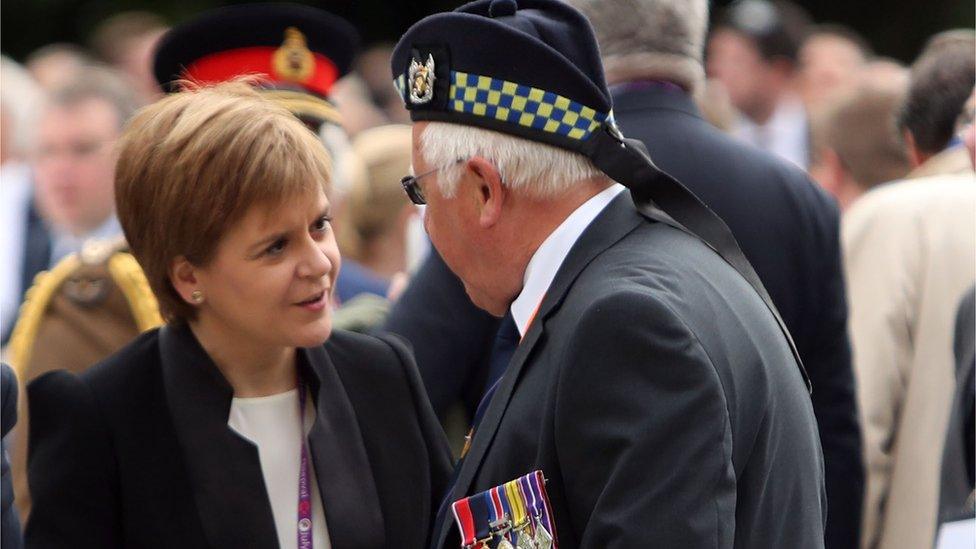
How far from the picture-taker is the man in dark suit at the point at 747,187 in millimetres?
3566

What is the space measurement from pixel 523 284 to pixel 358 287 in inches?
104

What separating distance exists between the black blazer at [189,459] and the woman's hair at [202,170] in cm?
22

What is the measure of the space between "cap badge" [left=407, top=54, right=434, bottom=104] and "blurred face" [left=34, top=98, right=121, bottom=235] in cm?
354

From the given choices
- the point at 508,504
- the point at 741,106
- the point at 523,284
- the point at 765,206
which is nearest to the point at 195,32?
the point at 765,206

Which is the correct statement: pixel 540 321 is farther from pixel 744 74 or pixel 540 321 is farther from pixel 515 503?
pixel 744 74

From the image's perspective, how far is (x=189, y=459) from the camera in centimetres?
287

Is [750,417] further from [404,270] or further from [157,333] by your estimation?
[404,270]

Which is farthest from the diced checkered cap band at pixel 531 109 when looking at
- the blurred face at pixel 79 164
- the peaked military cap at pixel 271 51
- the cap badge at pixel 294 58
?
the blurred face at pixel 79 164

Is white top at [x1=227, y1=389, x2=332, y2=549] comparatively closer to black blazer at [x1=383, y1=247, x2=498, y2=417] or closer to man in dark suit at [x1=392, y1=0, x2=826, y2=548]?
man in dark suit at [x1=392, y1=0, x2=826, y2=548]

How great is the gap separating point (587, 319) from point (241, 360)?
3.19 feet

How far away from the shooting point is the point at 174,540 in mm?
2793

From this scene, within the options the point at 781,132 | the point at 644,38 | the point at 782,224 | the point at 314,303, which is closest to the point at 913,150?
the point at 782,224

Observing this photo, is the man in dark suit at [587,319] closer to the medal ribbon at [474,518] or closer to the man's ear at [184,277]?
the medal ribbon at [474,518]

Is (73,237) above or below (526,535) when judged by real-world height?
below
